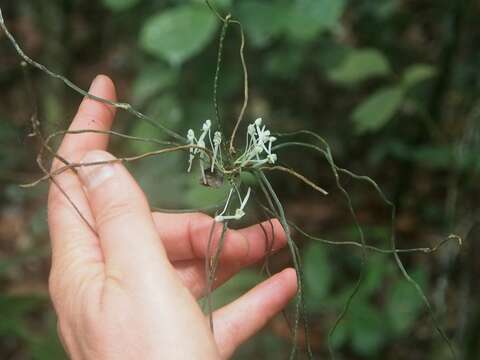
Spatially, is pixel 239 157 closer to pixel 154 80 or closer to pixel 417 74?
pixel 154 80

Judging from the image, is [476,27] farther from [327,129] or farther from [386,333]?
[386,333]

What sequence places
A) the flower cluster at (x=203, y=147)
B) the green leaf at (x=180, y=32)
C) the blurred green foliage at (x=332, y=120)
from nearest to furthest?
the flower cluster at (x=203, y=147), the green leaf at (x=180, y=32), the blurred green foliage at (x=332, y=120)

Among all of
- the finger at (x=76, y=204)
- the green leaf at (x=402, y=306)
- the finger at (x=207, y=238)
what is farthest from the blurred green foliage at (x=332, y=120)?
the finger at (x=207, y=238)

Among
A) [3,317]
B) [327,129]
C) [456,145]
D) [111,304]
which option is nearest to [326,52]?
[456,145]

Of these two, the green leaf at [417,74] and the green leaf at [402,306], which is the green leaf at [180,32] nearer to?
the green leaf at [417,74]

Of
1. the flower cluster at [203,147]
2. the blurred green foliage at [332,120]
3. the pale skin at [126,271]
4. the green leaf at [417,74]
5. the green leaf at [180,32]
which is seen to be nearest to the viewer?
the pale skin at [126,271]

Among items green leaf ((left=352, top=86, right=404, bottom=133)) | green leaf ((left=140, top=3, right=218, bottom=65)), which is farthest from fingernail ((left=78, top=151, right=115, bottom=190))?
green leaf ((left=352, top=86, right=404, bottom=133))
